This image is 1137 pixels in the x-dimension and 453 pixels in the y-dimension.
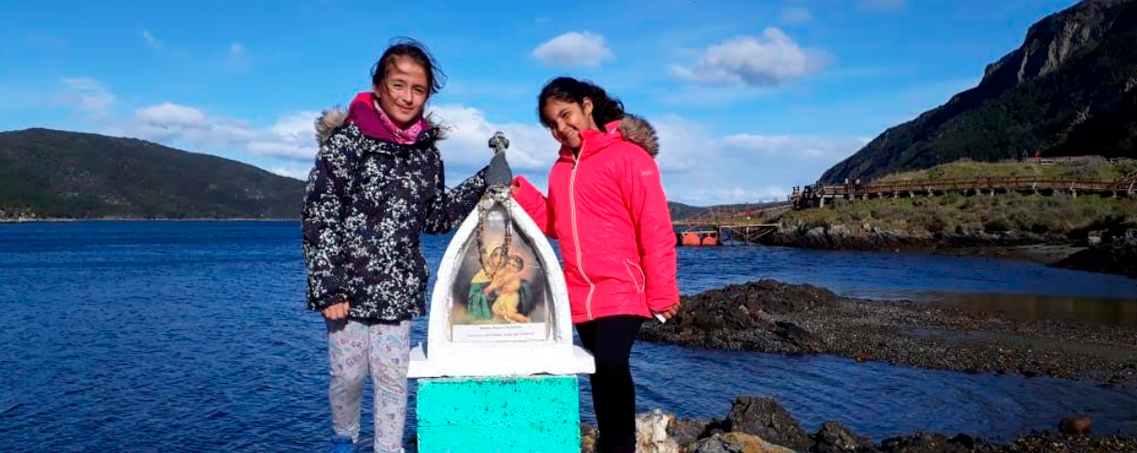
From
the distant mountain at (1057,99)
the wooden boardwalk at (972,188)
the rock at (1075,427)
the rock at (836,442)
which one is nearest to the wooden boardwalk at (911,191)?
the wooden boardwalk at (972,188)

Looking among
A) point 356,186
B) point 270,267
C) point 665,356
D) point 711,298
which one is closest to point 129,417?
point 665,356

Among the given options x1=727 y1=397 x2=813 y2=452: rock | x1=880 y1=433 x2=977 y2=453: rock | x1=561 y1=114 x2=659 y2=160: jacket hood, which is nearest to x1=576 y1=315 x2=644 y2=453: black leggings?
x1=561 y1=114 x2=659 y2=160: jacket hood

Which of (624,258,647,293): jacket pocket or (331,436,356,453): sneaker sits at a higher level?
(624,258,647,293): jacket pocket

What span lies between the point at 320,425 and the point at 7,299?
25.8m

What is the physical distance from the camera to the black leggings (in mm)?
4270

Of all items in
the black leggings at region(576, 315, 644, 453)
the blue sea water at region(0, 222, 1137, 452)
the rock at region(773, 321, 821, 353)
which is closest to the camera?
the black leggings at region(576, 315, 644, 453)

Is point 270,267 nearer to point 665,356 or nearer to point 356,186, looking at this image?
point 665,356

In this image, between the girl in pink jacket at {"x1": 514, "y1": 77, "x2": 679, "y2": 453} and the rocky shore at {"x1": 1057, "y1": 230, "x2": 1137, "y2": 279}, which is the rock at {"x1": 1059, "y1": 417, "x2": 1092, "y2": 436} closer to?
the girl in pink jacket at {"x1": 514, "y1": 77, "x2": 679, "y2": 453}

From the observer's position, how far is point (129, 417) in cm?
1230

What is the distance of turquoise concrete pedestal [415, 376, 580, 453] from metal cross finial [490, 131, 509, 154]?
1.20 m

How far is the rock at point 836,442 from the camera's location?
7.82 m

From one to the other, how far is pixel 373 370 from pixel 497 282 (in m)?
0.78

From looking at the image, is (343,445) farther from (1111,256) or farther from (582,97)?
(1111,256)

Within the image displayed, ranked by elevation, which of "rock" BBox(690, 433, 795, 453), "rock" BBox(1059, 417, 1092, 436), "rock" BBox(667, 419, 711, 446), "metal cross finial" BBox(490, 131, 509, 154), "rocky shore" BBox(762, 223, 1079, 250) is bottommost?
"rock" BBox(1059, 417, 1092, 436)
